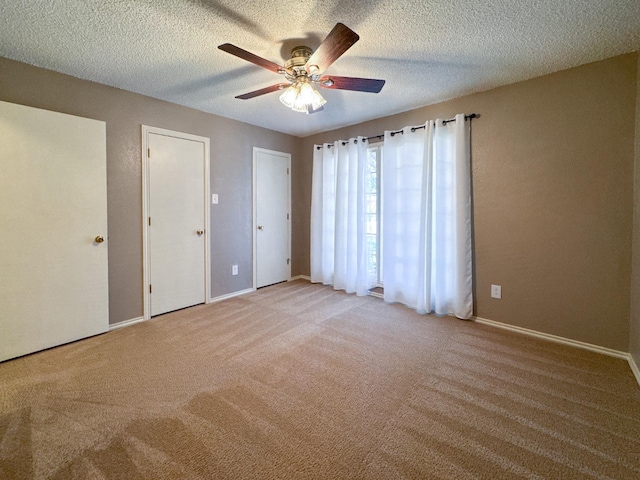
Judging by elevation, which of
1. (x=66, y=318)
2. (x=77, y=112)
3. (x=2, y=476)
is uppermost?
(x=77, y=112)

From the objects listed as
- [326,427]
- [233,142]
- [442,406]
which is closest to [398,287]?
[442,406]

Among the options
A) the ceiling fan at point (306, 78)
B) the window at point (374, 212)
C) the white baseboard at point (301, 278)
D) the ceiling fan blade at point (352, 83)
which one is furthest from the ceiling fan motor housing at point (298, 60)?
the white baseboard at point (301, 278)

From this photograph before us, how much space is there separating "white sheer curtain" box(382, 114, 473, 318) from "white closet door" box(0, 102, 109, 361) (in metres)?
2.96

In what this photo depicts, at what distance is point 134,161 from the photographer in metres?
2.87

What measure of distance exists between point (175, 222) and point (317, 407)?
251 cm

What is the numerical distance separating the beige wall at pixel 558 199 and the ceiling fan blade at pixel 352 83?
1.44 m

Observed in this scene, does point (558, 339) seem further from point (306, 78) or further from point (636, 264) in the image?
point (306, 78)

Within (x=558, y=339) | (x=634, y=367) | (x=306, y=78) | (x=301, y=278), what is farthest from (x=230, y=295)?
(x=634, y=367)

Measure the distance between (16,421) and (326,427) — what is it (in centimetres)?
168

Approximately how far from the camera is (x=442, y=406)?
1694mm

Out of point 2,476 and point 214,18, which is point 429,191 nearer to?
point 214,18

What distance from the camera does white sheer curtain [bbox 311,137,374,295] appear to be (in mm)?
3785

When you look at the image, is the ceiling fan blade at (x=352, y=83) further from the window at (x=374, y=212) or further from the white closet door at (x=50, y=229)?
the white closet door at (x=50, y=229)

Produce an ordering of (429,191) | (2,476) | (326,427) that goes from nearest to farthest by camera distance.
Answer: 1. (2,476)
2. (326,427)
3. (429,191)
